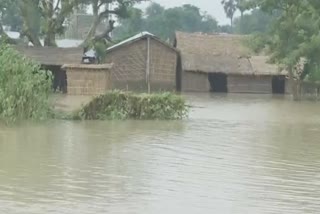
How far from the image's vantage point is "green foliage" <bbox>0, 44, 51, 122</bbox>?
17.6m

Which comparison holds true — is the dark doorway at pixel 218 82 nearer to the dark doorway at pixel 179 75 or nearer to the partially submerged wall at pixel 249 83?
the partially submerged wall at pixel 249 83

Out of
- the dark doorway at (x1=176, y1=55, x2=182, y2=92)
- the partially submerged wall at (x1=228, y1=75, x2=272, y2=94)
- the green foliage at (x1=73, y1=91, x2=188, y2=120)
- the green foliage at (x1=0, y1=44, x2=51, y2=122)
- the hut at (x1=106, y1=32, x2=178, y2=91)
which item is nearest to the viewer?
the green foliage at (x1=0, y1=44, x2=51, y2=122)

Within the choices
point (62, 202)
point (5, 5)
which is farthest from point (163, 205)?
point (5, 5)

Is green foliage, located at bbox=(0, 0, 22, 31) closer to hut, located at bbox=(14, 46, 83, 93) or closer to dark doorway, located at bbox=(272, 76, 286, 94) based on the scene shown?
hut, located at bbox=(14, 46, 83, 93)

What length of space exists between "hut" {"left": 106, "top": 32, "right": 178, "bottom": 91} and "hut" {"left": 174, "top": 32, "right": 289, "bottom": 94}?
56.5 inches

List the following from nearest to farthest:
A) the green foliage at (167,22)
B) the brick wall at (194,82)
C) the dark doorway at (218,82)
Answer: the brick wall at (194,82), the dark doorway at (218,82), the green foliage at (167,22)

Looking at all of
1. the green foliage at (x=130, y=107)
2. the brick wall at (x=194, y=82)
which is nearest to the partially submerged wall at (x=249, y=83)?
the brick wall at (x=194, y=82)

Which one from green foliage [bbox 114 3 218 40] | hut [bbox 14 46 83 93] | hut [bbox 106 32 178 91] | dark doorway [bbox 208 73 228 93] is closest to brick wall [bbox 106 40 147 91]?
hut [bbox 106 32 178 91]

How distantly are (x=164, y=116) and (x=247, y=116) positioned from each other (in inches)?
158

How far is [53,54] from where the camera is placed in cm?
3778

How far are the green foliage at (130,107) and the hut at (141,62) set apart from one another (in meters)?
20.9

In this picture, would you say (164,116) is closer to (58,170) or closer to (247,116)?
(247,116)

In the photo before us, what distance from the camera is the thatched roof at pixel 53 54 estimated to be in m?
37.2

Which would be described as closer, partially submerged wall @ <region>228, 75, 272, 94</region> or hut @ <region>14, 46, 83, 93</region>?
hut @ <region>14, 46, 83, 93</region>
